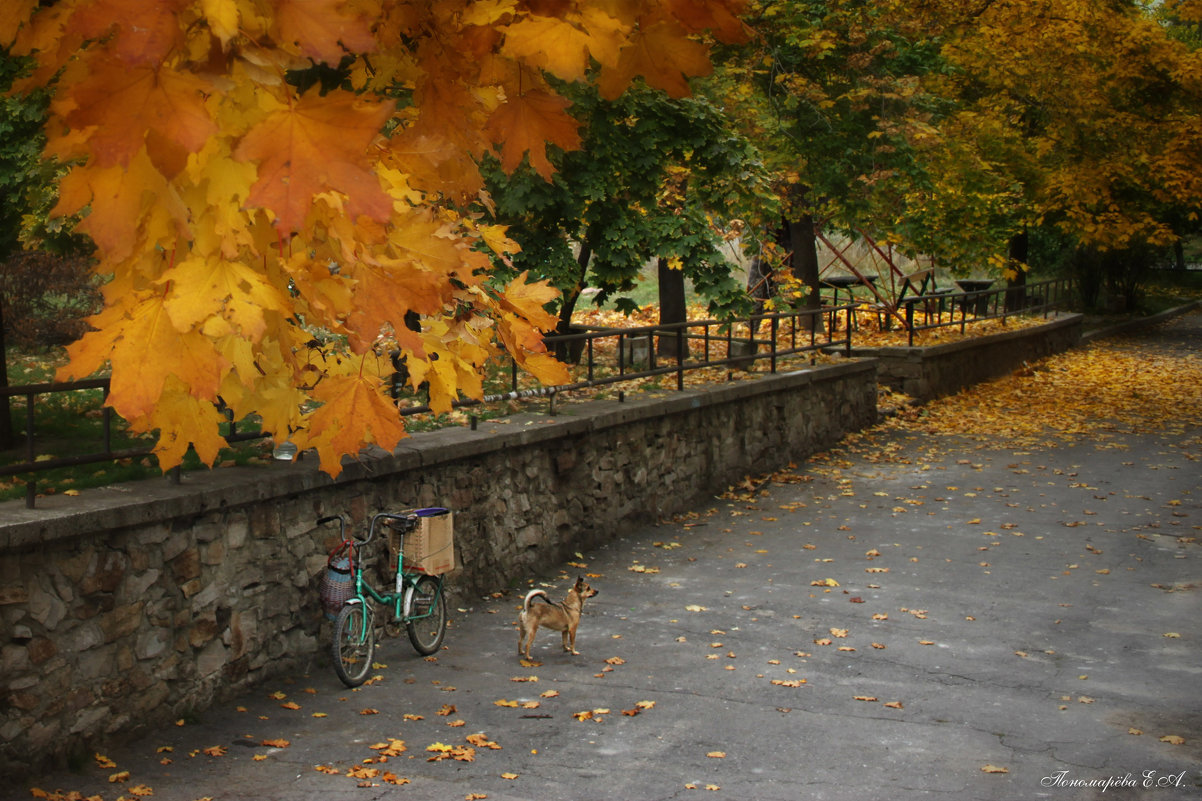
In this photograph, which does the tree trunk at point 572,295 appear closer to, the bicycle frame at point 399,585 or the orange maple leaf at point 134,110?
the bicycle frame at point 399,585

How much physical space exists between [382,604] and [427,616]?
0.45 meters

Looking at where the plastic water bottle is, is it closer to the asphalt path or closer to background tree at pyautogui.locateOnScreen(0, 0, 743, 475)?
the asphalt path

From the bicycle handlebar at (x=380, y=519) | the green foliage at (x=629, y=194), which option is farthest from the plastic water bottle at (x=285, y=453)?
the green foliage at (x=629, y=194)

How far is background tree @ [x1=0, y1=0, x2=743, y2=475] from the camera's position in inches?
71.2

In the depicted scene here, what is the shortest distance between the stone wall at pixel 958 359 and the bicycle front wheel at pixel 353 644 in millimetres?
13248

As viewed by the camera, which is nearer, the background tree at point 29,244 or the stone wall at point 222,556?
the stone wall at point 222,556

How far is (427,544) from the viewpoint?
7.38 metres

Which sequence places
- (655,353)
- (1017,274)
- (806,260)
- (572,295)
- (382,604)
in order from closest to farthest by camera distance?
(382,604), (572,295), (655,353), (806,260), (1017,274)

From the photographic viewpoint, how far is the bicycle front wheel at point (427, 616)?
7266 millimetres

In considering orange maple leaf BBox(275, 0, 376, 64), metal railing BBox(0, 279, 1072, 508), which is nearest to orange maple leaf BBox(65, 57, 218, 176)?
orange maple leaf BBox(275, 0, 376, 64)

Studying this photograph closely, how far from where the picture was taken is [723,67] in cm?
1488

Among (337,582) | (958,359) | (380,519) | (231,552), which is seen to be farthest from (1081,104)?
(231,552)

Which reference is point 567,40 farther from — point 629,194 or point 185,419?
point 629,194

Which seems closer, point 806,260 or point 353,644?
point 353,644
